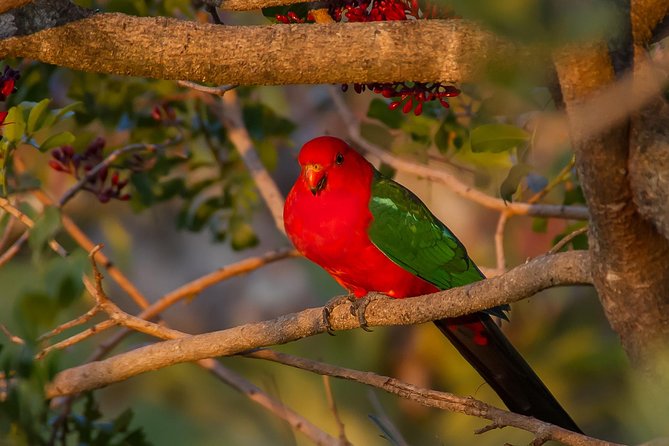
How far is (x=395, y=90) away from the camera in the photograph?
2119mm

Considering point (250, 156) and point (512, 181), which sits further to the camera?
point (250, 156)

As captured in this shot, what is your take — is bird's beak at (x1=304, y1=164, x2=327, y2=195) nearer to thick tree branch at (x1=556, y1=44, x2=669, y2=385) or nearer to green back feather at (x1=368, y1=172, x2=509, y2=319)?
green back feather at (x1=368, y1=172, x2=509, y2=319)

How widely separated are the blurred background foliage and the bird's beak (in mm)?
351

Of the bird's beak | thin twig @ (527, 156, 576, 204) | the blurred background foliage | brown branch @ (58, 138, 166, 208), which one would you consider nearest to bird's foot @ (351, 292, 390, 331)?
the blurred background foliage

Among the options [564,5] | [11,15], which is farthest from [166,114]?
[564,5]

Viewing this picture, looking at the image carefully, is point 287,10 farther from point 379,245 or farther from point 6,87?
point 379,245

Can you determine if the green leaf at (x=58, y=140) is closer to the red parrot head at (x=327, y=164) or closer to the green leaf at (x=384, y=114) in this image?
the red parrot head at (x=327, y=164)

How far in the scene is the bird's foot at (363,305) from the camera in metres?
2.59

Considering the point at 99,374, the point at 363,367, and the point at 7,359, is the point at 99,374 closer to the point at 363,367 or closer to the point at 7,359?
the point at 7,359

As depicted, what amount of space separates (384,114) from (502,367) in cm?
95

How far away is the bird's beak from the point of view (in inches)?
116

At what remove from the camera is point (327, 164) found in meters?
2.99

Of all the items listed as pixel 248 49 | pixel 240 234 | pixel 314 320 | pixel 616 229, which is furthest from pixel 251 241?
pixel 616 229

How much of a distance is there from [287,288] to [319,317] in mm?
5139
